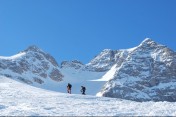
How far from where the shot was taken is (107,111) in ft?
89.5

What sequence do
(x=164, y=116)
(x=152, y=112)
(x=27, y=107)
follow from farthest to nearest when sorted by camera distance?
(x=27, y=107)
(x=152, y=112)
(x=164, y=116)

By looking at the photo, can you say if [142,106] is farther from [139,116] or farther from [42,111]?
[42,111]

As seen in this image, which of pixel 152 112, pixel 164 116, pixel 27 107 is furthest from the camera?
pixel 27 107

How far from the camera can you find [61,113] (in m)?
26.0

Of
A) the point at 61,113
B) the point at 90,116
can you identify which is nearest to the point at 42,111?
the point at 61,113

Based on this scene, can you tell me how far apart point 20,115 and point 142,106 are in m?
9.27

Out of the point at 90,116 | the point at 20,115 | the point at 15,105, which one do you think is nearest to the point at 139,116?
the point at 90,116

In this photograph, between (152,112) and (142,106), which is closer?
(152,112)

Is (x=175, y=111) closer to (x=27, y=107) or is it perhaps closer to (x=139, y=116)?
(x=139, y=116)

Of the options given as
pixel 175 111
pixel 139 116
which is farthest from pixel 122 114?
pixel 175 111

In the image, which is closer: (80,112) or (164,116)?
(164,116)

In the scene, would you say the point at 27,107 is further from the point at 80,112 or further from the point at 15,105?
the point at 80,112

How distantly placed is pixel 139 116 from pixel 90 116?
109 inches

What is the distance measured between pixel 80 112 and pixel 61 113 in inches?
48.3
